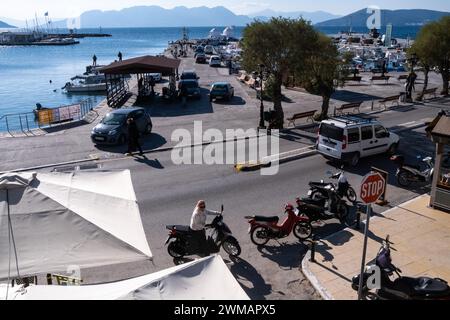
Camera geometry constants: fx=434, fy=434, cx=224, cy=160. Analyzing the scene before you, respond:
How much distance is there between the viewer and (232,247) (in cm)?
1098

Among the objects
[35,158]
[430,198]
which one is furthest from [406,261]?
[35,158]

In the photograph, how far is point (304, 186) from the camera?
53.3 feet

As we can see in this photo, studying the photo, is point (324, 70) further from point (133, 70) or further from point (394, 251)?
point (394, 251)

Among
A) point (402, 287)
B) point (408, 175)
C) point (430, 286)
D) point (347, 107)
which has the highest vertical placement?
point (430, 286)

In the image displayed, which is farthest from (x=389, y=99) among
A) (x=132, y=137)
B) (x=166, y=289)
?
(x=166, y=289)

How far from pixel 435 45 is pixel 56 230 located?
34.3 m

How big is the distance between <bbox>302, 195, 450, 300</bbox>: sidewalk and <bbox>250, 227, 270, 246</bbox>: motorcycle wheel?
1.23 metres

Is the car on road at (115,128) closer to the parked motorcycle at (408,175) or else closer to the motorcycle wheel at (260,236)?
the motorcycle wheel at (260,236)

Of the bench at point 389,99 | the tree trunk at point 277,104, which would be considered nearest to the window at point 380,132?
the tree trunk at point 277,104

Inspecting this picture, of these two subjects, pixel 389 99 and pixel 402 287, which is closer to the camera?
pixel 402 287

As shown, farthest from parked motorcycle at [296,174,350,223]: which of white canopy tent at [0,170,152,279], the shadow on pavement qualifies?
white canopy tent at [0,170,152,279]

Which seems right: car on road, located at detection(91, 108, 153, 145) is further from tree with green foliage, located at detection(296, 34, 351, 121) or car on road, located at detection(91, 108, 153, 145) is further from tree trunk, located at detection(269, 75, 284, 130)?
tree with green foliage, located at detection(296, 34, 351, 121)

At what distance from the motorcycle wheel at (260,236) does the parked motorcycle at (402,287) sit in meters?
2.75

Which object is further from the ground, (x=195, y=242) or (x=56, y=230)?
(x=56, y=230)
